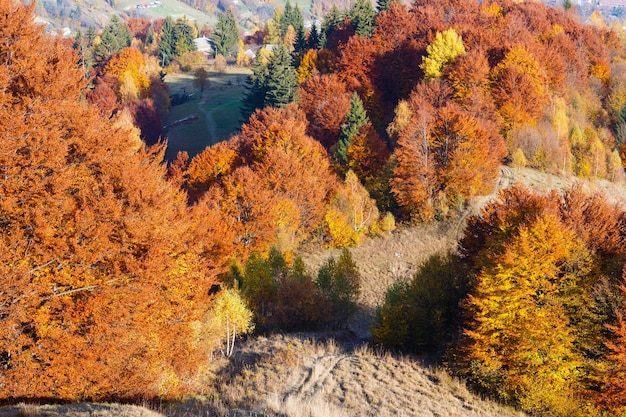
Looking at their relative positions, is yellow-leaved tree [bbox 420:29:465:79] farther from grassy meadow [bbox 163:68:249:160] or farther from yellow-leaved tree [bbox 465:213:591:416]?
yellow-leaved tree [bbox 465:213:591:416]

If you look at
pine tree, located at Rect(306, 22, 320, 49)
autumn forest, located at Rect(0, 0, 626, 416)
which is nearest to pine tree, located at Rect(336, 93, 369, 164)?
autumn forest, located at Rect(0, 0, 626, 416)

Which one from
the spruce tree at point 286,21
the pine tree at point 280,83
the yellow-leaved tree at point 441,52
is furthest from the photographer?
the spruce tree at point 286,21

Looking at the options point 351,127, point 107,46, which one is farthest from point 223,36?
point 351,127

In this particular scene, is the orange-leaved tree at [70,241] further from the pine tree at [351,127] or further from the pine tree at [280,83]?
the pine tree at [280,83]

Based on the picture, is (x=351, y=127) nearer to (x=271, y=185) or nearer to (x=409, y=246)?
(x=271, y=185)

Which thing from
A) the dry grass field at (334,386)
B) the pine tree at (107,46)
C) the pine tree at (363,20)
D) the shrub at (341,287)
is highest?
the pine tree at (363,20)

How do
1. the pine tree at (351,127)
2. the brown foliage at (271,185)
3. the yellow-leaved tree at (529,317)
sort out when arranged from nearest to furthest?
the yellow-leaved tree at (529,317) → the brown foliage at (271,185) → the pine tree at (351,127)

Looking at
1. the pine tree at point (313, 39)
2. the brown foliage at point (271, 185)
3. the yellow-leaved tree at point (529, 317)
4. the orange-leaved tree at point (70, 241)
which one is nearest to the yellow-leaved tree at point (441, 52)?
the brown foliage at point (271, 185)

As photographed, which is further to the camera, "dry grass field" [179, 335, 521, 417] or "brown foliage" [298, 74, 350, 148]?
"brown foliage" [298, 74, 350, 148]
